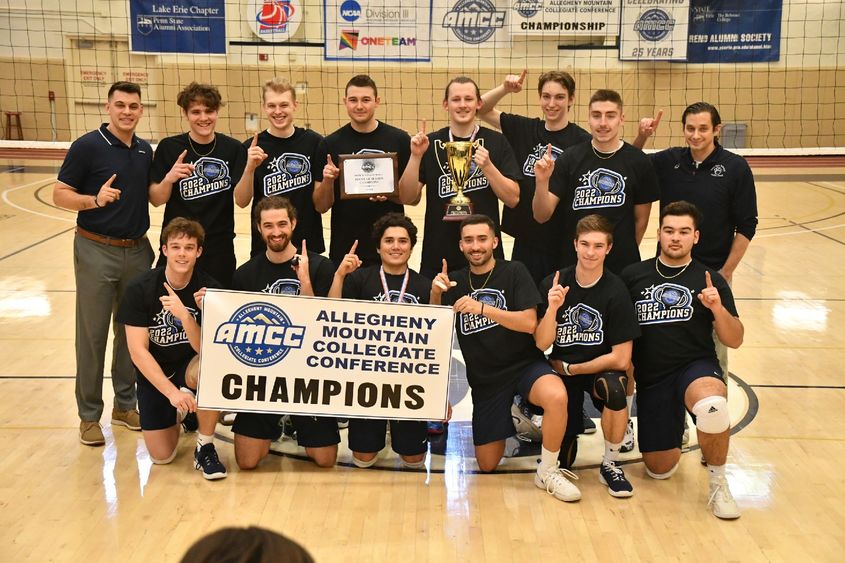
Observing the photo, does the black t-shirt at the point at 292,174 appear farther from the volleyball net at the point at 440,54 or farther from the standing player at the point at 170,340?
the volleyball net at the point at 440,54

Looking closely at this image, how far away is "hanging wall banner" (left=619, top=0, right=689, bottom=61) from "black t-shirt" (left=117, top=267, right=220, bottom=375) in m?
14.4

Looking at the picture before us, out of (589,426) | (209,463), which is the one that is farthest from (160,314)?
(589,426)

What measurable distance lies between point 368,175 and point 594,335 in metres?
1.73

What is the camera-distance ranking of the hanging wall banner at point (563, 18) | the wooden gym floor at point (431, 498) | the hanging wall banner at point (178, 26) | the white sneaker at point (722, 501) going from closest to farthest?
the wooden gym floor at point (431, 498) → the white sneaker at point (722, 501) → the hanging wall banner at point (563, 18) → the hanging wall banner at point (178, 26)

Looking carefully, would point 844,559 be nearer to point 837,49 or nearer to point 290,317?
point 290,317

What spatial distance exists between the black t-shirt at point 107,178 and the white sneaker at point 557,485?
114 inches

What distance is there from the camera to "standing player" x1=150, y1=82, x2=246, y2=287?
224 inches

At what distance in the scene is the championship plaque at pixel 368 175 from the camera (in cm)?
574

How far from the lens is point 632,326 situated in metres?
5.12

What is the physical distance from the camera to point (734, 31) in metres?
17.7

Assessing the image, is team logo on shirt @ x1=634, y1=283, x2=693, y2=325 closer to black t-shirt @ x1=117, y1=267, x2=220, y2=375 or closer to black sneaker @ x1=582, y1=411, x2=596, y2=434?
black sneaker @ x1=582, y1=411, x2=596, y2=434

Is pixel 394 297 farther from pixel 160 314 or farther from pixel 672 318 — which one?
pixel 672 318

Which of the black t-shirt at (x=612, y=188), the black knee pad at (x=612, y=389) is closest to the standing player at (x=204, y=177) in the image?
the black t-shirt at (x=612, y=188)

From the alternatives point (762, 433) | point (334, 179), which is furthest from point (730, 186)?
point (334, 179)
